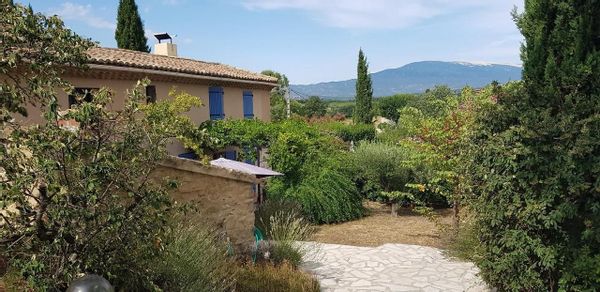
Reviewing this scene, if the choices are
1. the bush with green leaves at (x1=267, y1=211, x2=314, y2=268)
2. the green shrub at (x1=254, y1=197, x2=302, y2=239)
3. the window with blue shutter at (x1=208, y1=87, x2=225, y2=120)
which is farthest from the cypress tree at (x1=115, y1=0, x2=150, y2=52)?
the bush with green leaves at (x1=267, y1=211, x2=314, y2=268)

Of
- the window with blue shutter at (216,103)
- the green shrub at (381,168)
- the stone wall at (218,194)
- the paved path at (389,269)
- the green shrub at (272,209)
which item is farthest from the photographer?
the window with blue shutter at (216,103)

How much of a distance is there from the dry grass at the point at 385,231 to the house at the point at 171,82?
584 centimetres

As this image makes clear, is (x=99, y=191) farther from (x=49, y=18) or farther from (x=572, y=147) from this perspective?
(x=572, y=147)

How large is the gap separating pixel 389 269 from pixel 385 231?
4.24 meters

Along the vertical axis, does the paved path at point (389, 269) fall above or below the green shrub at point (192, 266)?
below

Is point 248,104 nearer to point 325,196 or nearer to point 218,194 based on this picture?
point 325,196

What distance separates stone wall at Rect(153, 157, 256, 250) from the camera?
22.8ft

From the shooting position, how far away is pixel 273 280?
269 inches

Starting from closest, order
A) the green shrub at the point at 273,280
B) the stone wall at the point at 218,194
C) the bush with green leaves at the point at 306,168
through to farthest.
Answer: the green shrub at the point at 273,280
the stone wall at the point at 218,194
the bush with green leaves at the point at 306,168

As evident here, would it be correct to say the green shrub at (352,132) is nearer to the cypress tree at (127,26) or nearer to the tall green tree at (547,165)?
the cypress tree at (127,26)

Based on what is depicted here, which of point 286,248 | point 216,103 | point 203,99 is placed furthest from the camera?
point 216,103

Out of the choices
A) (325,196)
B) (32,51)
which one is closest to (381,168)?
(325,196)

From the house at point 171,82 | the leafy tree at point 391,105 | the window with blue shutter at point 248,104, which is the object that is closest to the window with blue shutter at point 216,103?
the house at point 171,82

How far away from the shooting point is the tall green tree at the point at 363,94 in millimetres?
41750
